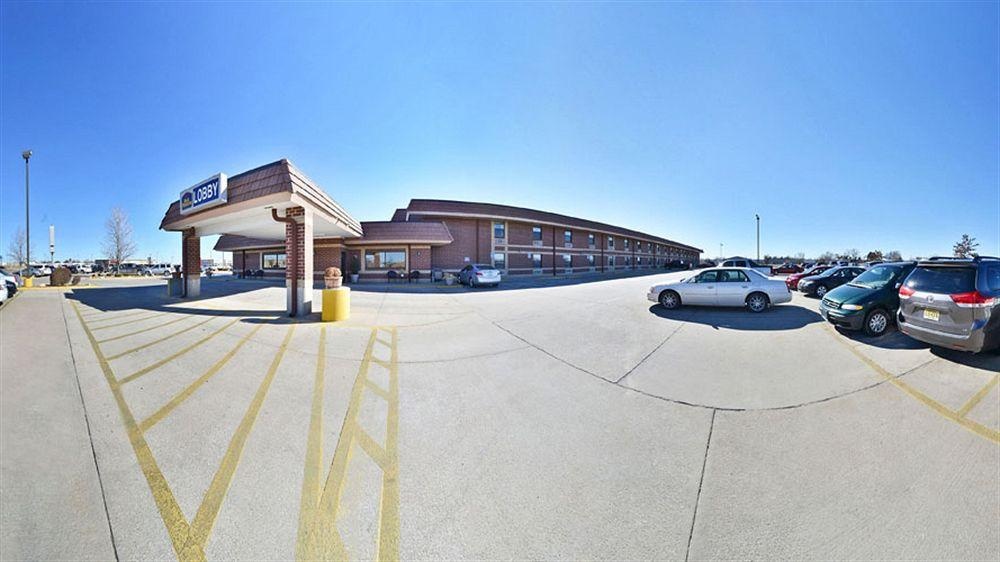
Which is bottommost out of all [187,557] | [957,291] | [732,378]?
[187,557]

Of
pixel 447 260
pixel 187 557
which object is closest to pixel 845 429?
pixel 187 557

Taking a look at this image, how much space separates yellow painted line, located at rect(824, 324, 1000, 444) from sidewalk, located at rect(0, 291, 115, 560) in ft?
27.0

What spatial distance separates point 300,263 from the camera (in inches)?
438

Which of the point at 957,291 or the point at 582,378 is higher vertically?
the point at 957,291

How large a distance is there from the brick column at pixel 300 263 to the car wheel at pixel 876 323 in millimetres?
14476

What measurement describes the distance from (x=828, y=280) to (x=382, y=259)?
2625 cm

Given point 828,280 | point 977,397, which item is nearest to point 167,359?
point 977,397

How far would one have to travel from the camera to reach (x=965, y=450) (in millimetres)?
3604

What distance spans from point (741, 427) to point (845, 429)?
1146 millimetres

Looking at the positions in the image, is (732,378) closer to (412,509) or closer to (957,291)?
(957,291)

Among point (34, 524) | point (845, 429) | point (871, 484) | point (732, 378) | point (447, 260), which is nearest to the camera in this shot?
point (34, 524)

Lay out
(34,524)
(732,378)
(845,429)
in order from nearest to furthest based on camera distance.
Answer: (34,524) → (845,429) → (732,378)

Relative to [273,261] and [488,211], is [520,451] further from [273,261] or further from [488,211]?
[273,261]

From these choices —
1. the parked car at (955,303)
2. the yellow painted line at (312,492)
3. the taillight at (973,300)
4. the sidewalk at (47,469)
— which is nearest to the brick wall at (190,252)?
the sidewalk at (47,469)
